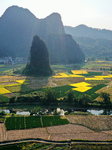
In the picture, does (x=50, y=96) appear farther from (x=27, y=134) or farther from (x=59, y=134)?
(x=27, y=134)

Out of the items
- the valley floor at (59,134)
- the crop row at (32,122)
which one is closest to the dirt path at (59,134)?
the valley floor at (59,134)

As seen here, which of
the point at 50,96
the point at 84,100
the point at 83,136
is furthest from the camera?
the point at 50,96

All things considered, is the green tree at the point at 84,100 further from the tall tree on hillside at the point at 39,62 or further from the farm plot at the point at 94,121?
the tall tree on hillside at the point at 39,62

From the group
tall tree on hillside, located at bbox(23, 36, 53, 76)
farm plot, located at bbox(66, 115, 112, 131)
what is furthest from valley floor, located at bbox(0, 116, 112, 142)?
tall tree on hillside, located at bbox(23, 36, 53, 76)

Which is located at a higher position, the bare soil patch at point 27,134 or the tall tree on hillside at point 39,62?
the tall tree on hillside at point 39,62

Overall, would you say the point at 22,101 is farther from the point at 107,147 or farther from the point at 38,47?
the point at 38,47

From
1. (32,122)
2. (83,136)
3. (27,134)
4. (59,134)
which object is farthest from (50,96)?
(83,136)
